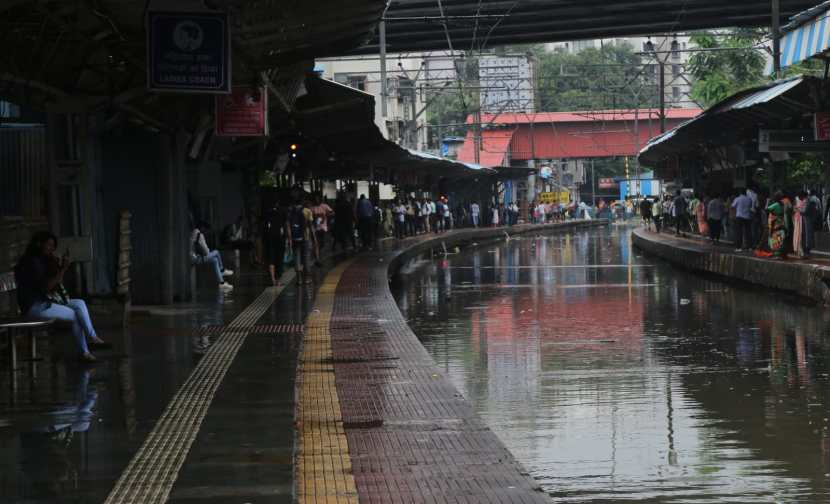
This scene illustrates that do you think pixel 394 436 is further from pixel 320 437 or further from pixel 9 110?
pixel 9 110

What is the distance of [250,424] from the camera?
879cm

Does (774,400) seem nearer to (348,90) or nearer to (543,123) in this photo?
(348,90)

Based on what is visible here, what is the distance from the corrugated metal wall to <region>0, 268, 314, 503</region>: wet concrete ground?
3.04 meters

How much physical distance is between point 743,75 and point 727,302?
47.5 metres

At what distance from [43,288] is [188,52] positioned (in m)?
3.52

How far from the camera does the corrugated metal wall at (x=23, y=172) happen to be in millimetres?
17953

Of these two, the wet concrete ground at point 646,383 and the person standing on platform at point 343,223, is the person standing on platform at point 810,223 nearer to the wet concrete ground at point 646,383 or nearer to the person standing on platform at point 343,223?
the wet concrete ground at point 646,383

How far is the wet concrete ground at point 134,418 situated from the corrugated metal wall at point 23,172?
3.04 m

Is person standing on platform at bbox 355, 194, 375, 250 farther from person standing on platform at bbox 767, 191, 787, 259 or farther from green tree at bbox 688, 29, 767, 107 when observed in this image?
green tree at bbox 688, 29, 767, 107

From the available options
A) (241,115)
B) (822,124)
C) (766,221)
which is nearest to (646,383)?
(241,115)

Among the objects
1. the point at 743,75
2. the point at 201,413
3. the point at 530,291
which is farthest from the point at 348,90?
the point at 743,75

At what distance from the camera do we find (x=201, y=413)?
9.30 m

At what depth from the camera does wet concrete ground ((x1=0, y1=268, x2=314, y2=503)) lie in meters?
7.10

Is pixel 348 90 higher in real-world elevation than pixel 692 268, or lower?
higher
